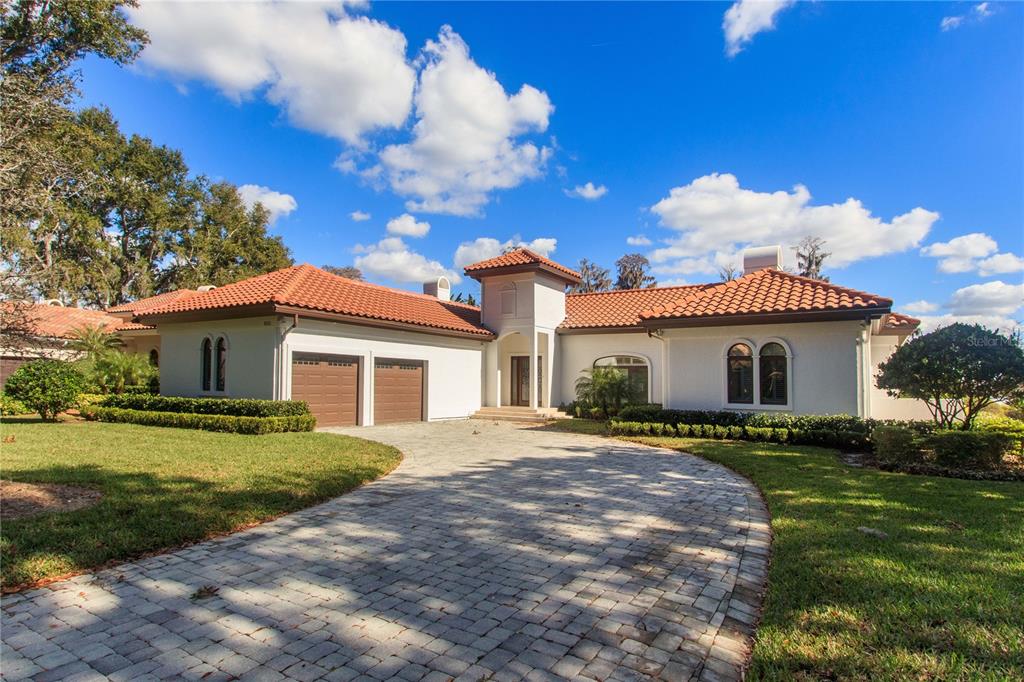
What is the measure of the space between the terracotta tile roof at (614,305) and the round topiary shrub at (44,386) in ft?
54.6

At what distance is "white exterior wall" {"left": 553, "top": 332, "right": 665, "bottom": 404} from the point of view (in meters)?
20.0

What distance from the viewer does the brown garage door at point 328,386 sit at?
15188 millimetres

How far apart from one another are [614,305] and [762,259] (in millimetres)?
6268

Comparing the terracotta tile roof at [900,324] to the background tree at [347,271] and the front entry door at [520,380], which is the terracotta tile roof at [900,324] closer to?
the front entry door at [520,380]

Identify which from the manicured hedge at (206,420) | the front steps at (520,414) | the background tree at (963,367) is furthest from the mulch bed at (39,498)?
the background tree at (963,367)

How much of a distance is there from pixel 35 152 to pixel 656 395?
18106mm

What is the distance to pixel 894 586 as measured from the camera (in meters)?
4.09

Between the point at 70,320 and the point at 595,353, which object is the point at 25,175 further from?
the point at 70,320

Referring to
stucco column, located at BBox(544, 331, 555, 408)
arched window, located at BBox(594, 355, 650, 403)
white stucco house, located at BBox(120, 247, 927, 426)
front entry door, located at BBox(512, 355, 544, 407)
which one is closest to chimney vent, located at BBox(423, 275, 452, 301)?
white stucco house, located at BBox(120, 247, 927, 426)

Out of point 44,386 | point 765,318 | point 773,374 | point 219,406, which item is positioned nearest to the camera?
point 219,406

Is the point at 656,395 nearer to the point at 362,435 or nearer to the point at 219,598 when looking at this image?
the point at 362,435

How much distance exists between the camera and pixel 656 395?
64.8 feet

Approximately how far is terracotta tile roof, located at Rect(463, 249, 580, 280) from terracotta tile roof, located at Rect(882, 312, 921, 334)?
11898 mm

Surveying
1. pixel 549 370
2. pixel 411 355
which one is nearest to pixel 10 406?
pixel 411 355
